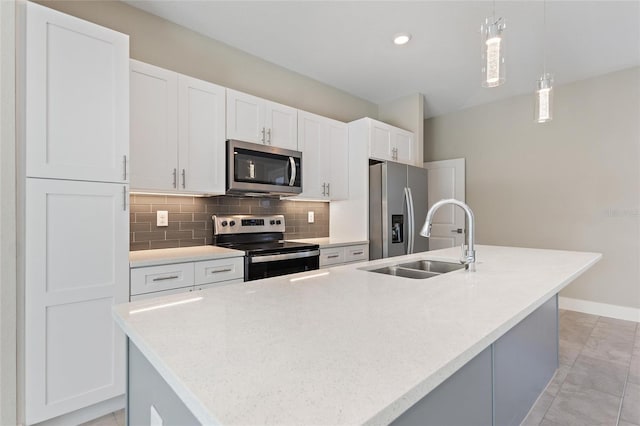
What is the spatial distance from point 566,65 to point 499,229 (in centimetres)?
201

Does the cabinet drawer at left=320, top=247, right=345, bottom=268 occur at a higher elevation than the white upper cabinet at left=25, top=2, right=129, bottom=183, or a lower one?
lower

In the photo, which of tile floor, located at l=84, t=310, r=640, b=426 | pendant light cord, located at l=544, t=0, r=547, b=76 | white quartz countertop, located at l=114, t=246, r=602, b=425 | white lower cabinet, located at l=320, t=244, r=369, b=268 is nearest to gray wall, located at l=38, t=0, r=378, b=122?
white lower cabinet, located at l=320, t=244, r=369, b=268

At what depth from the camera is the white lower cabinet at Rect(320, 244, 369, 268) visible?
307 centimetres

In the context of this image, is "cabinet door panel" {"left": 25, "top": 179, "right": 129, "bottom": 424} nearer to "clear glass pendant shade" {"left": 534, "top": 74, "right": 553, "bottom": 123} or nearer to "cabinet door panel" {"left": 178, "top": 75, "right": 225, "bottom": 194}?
"cabinet door panel" {"left": 178, "top": 75, "right": 225, "bottom": 194}

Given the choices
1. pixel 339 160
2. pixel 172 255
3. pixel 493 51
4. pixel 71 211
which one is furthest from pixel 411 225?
pixel 71 211

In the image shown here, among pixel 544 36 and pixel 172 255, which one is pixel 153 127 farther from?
pixel 544 36

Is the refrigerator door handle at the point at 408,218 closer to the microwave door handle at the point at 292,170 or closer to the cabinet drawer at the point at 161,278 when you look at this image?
the microwave door handle at the point at 292,170

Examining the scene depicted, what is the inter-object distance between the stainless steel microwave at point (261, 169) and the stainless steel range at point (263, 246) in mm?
339

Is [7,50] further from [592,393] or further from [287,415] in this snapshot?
[592,393]

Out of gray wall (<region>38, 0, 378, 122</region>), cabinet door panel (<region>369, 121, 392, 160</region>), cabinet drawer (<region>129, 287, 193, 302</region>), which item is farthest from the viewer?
cabinet door panel (<region>369, 121, 392, 160</region>)

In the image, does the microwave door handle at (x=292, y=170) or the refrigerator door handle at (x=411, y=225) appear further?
the refrigerator door handle at (x=411, y=225)

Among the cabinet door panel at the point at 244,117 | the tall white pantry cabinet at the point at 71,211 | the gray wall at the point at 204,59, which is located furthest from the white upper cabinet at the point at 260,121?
the tall white pantry cabinet at the point at 71,211

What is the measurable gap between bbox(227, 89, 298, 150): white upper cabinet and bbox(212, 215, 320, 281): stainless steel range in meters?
0.75

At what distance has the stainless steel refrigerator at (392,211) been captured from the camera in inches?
137
